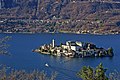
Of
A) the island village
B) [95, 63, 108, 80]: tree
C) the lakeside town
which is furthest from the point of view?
the lakeside town

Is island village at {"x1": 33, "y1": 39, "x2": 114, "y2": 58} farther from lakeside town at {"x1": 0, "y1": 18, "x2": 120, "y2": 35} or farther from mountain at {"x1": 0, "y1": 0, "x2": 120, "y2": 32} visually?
mountain at {"x1": 0, "y1": 0, "x2": 120, "y2": 32}

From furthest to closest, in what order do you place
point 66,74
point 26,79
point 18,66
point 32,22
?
point 32,22
point 18,66
point 66,74
point 26,79

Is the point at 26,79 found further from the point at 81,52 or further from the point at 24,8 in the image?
the point at 24,8

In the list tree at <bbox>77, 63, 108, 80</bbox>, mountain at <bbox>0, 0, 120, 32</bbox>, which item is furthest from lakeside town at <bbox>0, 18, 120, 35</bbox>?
tree at <bbox>77, 63, 108, 80</bbox>

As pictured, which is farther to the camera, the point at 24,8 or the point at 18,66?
the point at 24,8

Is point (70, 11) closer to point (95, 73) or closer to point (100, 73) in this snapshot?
point (95, 73)

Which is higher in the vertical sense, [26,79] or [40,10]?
[26,79]

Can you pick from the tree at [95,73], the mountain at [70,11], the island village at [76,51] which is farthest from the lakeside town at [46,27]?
the tree at [95,73]

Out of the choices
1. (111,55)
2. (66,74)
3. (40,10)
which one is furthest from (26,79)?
(40,10)
